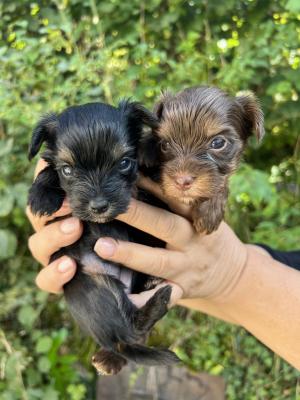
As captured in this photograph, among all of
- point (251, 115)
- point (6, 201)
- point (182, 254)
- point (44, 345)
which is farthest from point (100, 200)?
point (44, 345)

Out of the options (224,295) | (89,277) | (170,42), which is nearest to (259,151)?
(170,42)

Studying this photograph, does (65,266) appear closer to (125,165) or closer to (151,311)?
(151,311)

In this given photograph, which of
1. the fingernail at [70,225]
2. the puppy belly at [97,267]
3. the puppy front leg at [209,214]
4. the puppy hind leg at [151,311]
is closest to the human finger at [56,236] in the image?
the fingernail at [70,225]

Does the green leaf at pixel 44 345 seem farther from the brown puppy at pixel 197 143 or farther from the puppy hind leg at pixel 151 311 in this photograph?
the brown puppy at pixel 197 143

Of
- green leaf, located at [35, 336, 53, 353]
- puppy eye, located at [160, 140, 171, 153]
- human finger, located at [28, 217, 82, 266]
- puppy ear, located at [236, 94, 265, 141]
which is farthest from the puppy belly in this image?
green leaf, located at [35, 336, 53, 353]

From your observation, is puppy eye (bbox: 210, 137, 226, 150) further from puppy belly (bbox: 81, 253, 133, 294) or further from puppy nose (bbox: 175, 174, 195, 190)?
puppy belly (bbox: 81, 253, 133, 294)
